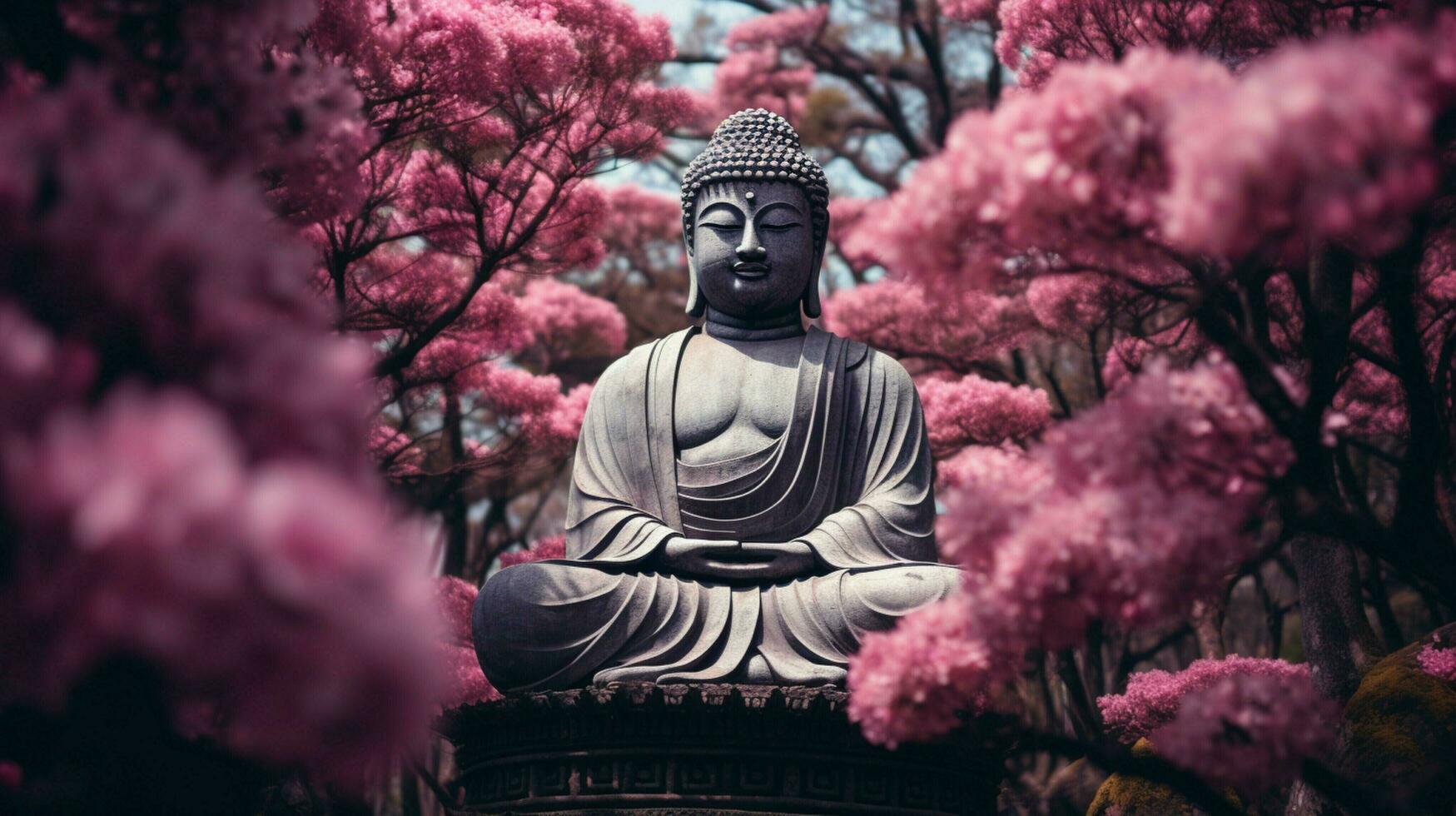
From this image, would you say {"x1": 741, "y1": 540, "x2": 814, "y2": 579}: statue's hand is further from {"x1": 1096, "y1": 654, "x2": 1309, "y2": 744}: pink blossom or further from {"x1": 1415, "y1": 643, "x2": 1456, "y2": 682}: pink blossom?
{"x1": 1415, "y1": 643, "x2": 1456, "y2": 682}: pink blossom

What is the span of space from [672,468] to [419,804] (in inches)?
285

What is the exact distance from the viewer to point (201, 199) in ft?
7.56

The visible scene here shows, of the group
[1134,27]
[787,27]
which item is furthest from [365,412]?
[787,27]

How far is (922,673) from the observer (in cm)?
346

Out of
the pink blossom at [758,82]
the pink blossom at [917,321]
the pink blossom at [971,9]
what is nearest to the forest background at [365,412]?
the pink blossom at [917,321]

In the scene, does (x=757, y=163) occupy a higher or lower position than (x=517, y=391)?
lower

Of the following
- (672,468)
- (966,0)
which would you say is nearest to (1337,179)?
(672,468)

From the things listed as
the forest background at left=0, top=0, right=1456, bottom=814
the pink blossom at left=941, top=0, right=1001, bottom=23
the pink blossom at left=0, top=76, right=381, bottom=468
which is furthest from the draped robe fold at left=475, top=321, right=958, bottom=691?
the pink blossom at left=941, top=0, right=1001, bottom=23

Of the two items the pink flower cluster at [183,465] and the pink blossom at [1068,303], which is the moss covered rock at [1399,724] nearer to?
the pink blossom at [1068,303]

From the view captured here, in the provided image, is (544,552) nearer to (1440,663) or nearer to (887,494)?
(887,494)

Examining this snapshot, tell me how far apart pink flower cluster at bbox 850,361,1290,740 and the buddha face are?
172 inches

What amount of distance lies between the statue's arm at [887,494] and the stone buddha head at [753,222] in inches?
26.3

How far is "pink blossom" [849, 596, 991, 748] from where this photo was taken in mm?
3443

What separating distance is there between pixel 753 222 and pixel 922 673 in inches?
178
